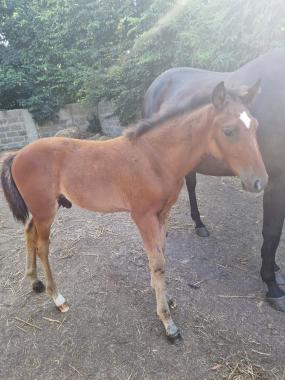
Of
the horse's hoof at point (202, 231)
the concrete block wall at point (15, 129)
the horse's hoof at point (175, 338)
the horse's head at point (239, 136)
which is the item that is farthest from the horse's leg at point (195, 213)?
the concrete block wall at point (15, 129)

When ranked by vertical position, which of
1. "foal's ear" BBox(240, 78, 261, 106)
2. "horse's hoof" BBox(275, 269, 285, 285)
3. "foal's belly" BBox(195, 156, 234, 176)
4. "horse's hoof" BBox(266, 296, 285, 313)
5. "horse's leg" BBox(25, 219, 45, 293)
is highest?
"foal's ear" BBox(240, 78, 261, 106)

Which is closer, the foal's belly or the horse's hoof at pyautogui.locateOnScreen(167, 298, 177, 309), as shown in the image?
the horse's hoof at pyautogui.locateOnScreen(167, 298, 177, 309)

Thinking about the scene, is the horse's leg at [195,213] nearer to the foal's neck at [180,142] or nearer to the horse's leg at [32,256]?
the foal's neck at [180,142]

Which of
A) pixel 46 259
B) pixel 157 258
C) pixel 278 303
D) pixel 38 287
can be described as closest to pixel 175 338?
pixel 157 258

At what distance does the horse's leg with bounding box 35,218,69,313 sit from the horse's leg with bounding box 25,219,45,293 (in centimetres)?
17

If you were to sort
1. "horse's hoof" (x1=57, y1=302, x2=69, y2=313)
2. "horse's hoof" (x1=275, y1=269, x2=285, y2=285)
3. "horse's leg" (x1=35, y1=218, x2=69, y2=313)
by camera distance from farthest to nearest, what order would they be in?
"horse's hoof" (x1=275, y1=269, x2=285, y2=285)
"horse's hoof" (x1=57, y1=302, x2=69, y2=313)
"horse's leg" (x1=35, y1=218, x2=69, y2=313)

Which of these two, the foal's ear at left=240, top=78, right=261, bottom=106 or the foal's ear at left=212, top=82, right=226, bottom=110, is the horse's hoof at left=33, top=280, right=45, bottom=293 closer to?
the foal's ear at left=212, top=82, right=226, bottom=110

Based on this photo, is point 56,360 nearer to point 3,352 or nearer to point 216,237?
point 3,352

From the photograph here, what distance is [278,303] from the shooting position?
8.18 ft

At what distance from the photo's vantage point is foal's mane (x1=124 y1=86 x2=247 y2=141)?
6.32 ft

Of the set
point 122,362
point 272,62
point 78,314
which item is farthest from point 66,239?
point 272,62

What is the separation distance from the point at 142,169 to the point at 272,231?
3.87 feet

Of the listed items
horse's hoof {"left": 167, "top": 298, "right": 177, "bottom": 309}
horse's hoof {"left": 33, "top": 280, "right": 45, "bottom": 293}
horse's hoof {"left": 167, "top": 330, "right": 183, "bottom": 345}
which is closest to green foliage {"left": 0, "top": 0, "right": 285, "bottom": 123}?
horse's hoof {"left": 167, "top": 298, "right": 177, "bottom": 309}

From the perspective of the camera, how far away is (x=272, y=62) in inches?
102
